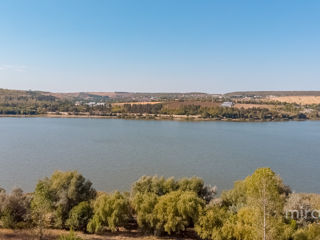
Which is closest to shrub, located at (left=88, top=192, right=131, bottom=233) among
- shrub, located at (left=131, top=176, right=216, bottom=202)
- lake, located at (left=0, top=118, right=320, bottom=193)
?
shrub, located at (left=131, top=176, right=216, bottom=202)

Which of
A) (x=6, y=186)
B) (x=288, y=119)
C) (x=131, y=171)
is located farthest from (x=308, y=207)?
(x=288, y=119)

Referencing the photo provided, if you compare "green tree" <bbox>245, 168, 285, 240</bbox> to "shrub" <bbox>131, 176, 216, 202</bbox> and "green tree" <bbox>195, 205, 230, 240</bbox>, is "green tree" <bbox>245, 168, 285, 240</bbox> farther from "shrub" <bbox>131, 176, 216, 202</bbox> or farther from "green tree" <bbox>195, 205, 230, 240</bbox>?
"shrub" <bbox>131, 176, 216, 202</bbox>

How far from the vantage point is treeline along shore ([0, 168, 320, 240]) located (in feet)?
38.0

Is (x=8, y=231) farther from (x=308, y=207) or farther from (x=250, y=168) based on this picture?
(x=250, y=168)

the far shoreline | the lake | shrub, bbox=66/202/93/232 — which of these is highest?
the far shoreline

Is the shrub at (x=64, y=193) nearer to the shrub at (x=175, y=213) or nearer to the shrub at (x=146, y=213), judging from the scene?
the shrub at (x=146, y=213)

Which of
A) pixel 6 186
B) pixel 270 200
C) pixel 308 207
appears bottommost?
pixel 6 186

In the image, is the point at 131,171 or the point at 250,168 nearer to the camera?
the point at 131,171

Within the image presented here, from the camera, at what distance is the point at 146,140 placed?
163ft

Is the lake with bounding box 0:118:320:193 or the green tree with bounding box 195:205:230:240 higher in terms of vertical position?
the green tree with bounding box 195:205:230:240

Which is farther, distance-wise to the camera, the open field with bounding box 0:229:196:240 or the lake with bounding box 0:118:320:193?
the lake with bounding box 0:118:320:193

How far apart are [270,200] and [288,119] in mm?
96422

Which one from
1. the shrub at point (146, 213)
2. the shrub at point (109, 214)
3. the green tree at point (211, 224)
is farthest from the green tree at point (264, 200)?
the shrub at point (109, 214)

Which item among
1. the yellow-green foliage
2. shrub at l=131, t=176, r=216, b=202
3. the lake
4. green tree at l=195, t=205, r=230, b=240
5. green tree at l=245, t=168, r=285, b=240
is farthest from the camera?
the lake
